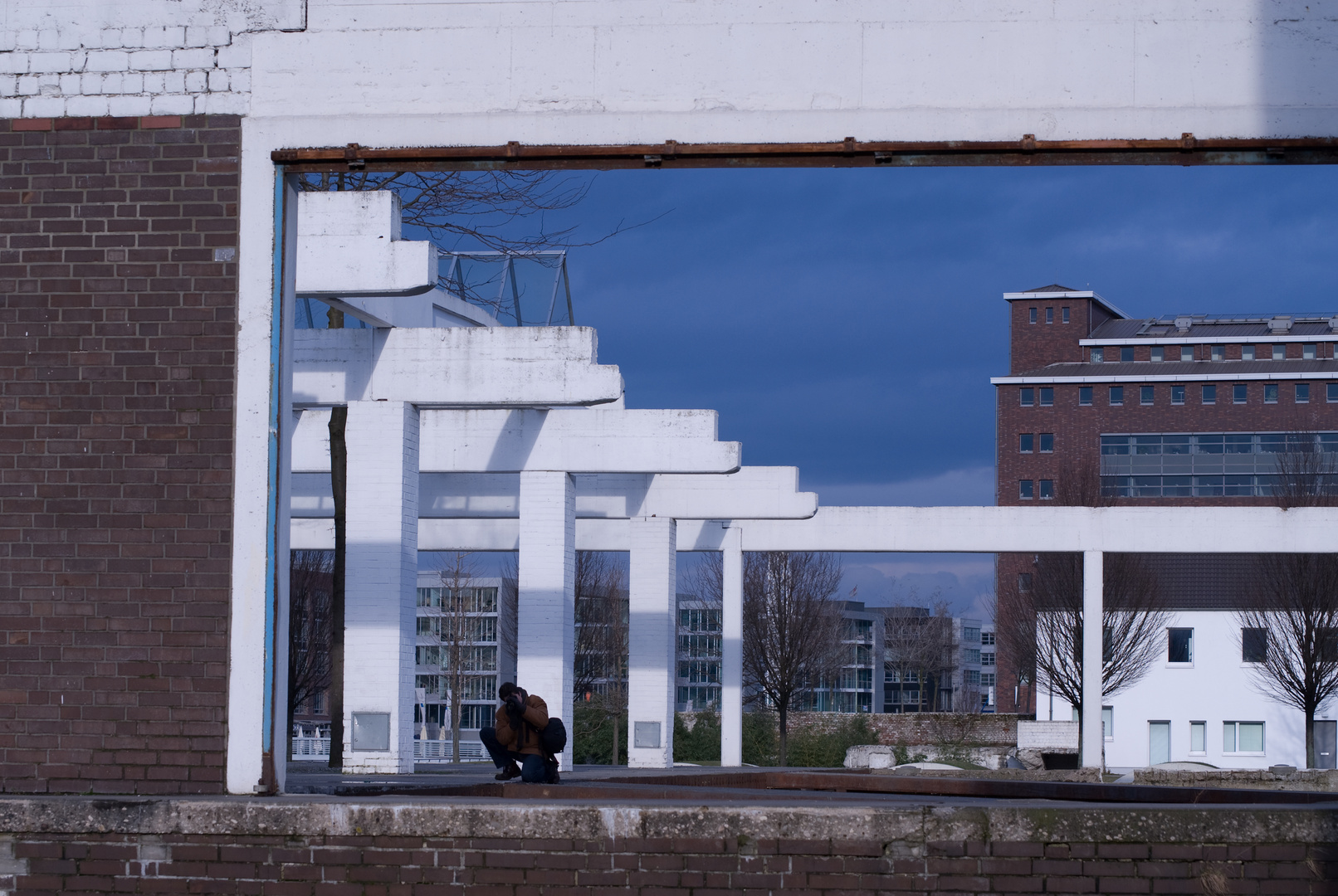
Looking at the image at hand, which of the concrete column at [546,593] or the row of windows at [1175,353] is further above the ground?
the row of windows at [1175,353]

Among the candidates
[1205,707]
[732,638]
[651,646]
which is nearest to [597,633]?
[1205,707]

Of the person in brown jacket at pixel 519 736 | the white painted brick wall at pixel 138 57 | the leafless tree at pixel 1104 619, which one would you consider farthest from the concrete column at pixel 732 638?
the white painted brick wall at pixel 138 57

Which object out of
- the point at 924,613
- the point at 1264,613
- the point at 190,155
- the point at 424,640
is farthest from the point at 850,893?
the point at 924,613

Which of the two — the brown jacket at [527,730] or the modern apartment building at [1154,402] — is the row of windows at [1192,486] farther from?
the brown jacket at [527,730]

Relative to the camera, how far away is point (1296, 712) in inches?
1885

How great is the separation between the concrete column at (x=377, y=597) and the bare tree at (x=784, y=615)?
76.7ft

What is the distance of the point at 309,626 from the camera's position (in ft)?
124

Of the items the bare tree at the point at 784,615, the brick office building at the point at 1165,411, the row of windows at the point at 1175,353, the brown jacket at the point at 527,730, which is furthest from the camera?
the row of windows at the point at 1175,353

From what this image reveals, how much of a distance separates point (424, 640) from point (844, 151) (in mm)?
76420

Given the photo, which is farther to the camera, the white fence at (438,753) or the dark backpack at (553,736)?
the white fence at (438,753)

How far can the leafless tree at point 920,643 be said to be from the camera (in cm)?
8344

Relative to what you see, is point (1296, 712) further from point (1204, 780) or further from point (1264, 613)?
point (1204, 780)

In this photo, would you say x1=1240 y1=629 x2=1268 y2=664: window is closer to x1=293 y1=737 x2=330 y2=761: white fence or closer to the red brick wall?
x1=293 y1=737 x2=330 y2=761: white fence

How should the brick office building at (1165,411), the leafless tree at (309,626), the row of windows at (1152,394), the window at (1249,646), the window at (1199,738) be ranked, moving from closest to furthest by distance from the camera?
1. the leafless tree at (309,626)
2. the window at (1249,646)
3. the window at (1199,738)
4. the brick office building at (1165,411)
5. the row of windows at (1152,394)
